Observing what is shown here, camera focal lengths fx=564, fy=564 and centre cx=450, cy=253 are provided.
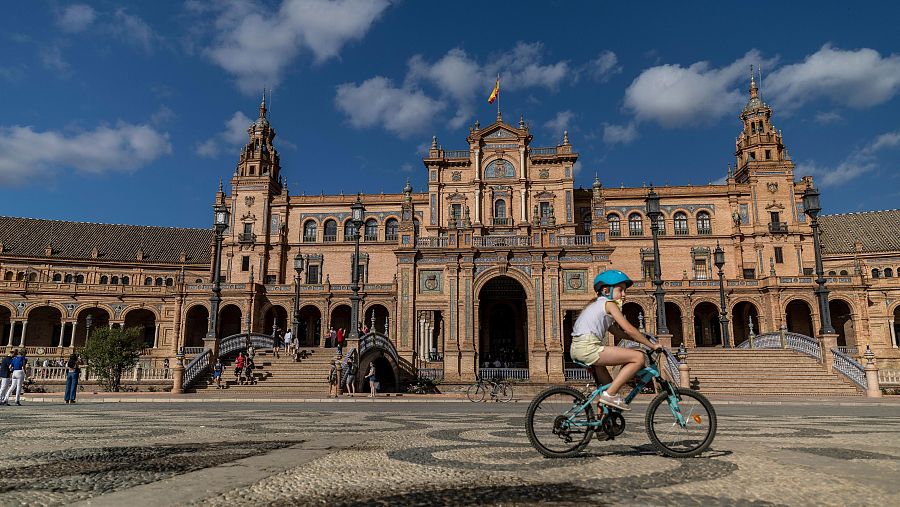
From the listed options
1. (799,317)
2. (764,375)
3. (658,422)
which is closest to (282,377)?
(764,375)

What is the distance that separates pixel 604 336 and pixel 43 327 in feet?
206

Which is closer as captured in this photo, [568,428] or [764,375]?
[568,428]

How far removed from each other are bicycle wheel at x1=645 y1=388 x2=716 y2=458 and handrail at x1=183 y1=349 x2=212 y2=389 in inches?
868

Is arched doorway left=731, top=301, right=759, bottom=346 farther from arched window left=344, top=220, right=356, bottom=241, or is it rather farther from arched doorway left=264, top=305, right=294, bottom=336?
arched doorway left=264, top=305, right=294, bottom=336

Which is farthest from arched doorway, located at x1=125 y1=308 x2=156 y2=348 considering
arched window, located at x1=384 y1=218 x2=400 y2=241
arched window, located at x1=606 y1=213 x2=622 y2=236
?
arched window, located at x1=606 y1=213 x2=622 y2=236

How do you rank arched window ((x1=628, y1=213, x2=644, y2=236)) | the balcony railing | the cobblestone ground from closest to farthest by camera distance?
the cobblestone ground < the balcony railing < arched window ((x1=628, y1=213, x2=644, y2=236))

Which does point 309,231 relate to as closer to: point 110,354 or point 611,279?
point 110,354

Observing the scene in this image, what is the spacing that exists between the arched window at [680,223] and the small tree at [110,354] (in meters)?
44.4

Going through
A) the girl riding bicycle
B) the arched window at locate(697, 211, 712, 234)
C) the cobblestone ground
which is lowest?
the cobblestone ground

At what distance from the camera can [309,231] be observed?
5503 cm

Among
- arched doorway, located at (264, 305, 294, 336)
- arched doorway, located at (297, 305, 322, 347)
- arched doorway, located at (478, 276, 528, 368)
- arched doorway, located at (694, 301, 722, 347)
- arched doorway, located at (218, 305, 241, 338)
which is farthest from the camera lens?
arched doorway, located at (218, 305, 241, 338)

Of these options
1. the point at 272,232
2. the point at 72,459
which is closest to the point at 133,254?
the point at 272,232

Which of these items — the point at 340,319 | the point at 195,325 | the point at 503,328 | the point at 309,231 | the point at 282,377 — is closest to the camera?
the point at 282,377

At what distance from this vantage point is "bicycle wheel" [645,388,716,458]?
16.8 feet
